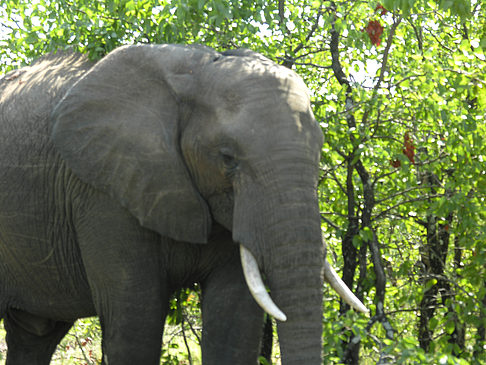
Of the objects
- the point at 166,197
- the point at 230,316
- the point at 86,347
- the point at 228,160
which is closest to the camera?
the point at 228,160

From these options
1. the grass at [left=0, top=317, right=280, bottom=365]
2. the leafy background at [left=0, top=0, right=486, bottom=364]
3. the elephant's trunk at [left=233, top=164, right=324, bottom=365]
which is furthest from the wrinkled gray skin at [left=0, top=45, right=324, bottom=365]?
the grass at [left=0, top=317, right=280, bottom=365]

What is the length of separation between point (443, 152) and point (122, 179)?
8.09ft

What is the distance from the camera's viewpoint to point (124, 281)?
4.65 metres

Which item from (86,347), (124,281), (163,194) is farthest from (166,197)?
(86,347)

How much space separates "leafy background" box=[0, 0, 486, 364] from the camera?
17.9ft

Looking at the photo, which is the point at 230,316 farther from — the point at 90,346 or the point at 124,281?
the point at 90,346

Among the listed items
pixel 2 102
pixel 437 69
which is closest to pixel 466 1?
pixel 437 69

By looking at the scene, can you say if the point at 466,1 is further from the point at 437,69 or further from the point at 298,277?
the point at 298,277

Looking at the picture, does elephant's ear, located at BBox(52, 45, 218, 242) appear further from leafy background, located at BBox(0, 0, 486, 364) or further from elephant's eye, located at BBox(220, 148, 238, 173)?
leafy background, located at BBox(0, 0, 486, 364)

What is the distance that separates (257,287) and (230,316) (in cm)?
82

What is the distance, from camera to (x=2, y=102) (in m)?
5.36

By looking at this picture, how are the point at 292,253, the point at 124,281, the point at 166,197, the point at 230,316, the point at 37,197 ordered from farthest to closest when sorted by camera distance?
1. the point at 37,197
2. the point at 230,316
3. the point at 124,281
4. the point at 166,197
5. the point at 292,253

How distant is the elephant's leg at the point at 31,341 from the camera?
239 inches

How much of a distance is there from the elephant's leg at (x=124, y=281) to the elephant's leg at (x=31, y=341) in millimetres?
1426
